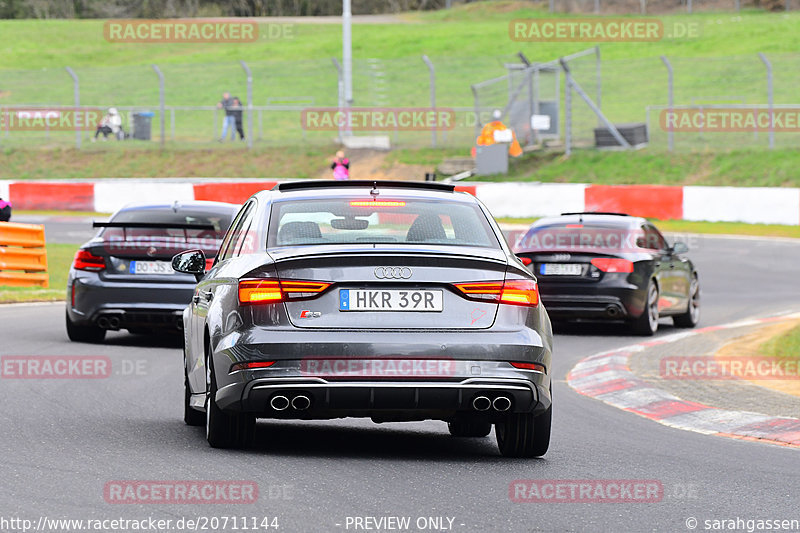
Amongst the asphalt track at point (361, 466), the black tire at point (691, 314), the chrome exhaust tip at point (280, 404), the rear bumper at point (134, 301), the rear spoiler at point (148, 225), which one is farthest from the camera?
the black tire at point (691, 314)

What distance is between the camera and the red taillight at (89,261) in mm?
14328

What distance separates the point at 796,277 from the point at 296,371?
57.3ft

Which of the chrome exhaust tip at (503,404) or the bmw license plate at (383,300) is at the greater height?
the bmw license plate at (383,300)

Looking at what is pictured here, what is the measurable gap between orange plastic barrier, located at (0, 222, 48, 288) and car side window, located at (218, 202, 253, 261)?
39.1ft

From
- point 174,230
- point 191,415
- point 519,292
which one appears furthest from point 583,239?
point 519,292

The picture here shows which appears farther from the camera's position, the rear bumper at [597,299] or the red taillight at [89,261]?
the rear bumper at [597,299]

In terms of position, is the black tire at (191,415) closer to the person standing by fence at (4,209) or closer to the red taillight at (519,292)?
the red taillight at (519,292)

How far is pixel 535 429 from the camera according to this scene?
317 inches

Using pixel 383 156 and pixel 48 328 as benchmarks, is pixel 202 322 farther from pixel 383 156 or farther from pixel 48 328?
pixel 383 156

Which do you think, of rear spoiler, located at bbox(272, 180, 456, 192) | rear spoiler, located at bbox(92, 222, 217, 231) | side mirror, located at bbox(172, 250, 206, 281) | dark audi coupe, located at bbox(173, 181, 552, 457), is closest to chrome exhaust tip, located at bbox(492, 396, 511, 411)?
dark audi coupe, located at bbox(173, 181, 552, 457)

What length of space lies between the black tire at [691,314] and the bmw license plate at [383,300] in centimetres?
1078

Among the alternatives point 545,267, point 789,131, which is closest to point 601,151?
point 789,131

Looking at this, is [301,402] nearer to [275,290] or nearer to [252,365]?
[252,365]

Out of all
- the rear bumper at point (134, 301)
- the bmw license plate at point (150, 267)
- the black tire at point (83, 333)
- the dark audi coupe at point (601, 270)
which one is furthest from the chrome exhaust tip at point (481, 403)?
the dark audi coupe at point (601, 270)
